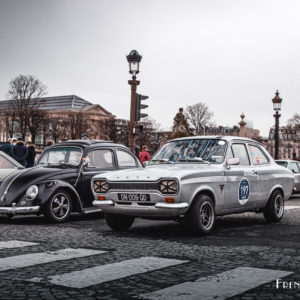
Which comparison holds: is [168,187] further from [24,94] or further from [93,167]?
[24,94]

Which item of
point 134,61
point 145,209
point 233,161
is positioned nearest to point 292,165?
point 134,61

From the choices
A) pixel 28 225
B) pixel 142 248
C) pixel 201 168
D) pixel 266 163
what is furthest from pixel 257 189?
pixel 28 225

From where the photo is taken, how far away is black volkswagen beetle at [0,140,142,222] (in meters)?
10.4

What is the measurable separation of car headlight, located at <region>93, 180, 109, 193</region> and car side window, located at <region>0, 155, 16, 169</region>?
3.76 meters

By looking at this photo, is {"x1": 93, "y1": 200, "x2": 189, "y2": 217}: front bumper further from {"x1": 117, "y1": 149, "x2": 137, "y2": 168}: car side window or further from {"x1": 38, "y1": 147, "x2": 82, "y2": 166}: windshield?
{"x1": 117, "y1": 149, "x2": 137, "y2": 168}: car side window

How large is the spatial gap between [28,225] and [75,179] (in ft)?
4.89

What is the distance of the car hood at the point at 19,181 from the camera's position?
412 inches

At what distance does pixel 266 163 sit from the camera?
1089cm

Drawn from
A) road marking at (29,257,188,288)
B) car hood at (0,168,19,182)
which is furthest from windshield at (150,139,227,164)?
car hood at (0,168,19,182)

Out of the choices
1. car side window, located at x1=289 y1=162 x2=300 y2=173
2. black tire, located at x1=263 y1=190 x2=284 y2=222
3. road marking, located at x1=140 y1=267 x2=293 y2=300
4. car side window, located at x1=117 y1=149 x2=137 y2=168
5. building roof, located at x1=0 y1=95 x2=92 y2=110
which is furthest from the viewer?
building roof, located at x1=0 y1=95 x2=92 y2=110

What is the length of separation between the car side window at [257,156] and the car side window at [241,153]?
0.60 ft

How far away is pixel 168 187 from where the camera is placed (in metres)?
8.20

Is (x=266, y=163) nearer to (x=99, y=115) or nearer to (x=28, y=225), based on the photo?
(x=28, y=225)

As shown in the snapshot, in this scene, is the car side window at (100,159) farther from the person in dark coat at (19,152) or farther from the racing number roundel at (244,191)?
the person in dark coat at (19,152)
